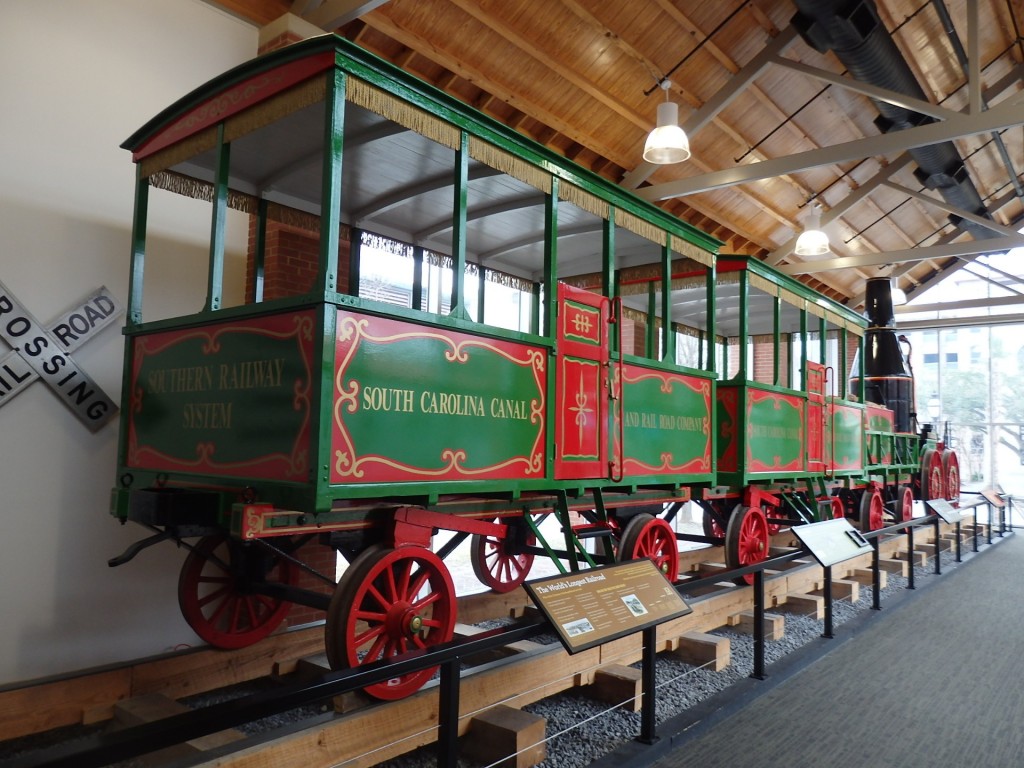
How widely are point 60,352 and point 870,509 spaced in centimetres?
902

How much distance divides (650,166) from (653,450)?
4.92 metres

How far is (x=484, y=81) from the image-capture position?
6.77 meters

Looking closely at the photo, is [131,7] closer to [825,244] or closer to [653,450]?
[653,450]

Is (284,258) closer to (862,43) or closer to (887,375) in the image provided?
(862,43)

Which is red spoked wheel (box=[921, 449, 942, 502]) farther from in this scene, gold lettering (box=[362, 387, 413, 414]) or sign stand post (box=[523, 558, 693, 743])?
gold lettering (box=[362, 387, 413, 414])

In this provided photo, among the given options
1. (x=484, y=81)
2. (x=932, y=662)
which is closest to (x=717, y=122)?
(x=484, y=81)

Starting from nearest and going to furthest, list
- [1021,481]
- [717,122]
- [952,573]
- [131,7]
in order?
[131,7] < [952,573] < [717,122] < [1021,481]

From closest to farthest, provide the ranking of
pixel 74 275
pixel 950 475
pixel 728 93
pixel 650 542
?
pixel 74 275 < pixel 650 542 < pixel 728 93 < pixel 950 475

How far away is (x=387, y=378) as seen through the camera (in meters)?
3.12

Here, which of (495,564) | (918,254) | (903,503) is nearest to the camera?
(495,564)

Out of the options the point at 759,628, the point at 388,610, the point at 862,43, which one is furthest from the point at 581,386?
the point at 862,43

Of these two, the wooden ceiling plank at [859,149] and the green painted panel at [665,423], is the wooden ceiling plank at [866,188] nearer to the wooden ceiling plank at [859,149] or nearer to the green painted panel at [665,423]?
the wooden ceiling plank at [859,149]

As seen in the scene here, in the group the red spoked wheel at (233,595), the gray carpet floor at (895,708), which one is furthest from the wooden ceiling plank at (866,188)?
the red spoked wheel at (233,595)

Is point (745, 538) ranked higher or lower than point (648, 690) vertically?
higher
